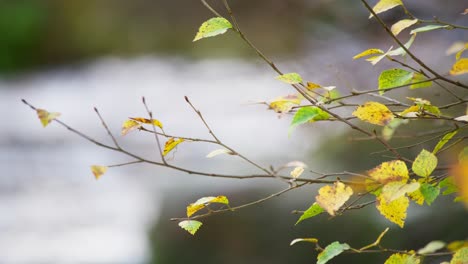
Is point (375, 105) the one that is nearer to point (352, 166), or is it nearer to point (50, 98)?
point (352, 166)

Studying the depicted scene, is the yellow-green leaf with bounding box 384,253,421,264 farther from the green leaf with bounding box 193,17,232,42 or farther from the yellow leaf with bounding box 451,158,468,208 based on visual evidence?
the green leaf with bounding box 193,17,232,42

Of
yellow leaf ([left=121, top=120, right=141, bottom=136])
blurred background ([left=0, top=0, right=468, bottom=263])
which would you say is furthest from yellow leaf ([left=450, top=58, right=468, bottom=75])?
yellow leaf ([left=121, top=120, right=141, bottom=136])

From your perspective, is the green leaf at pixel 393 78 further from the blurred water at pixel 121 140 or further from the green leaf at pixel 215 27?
the blurred water at pixel 121 140

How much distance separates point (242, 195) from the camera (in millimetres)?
2291

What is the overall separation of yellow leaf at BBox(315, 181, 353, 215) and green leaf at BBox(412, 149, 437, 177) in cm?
8

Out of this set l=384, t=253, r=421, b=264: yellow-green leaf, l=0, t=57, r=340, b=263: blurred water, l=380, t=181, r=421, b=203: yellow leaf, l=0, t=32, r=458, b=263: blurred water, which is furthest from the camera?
l=0, t=57, r=340, b=263: blurred water

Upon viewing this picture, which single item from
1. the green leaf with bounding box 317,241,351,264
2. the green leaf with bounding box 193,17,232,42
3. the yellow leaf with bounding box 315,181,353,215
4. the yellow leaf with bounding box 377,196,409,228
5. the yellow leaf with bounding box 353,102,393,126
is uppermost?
the green leaf with bounding box 193,17,232,42

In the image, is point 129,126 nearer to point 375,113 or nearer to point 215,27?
point 215,27

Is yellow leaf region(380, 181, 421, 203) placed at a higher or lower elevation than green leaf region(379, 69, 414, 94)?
lower

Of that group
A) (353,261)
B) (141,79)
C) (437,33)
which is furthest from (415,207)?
(141,79)

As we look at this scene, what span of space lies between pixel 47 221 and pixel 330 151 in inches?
63.6

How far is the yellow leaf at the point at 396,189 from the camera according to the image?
696 mm

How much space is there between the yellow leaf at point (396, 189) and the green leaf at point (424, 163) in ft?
0.12

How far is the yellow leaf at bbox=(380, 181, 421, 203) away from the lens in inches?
27.4
